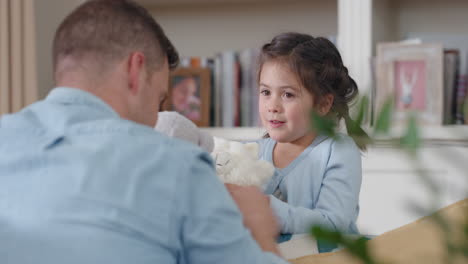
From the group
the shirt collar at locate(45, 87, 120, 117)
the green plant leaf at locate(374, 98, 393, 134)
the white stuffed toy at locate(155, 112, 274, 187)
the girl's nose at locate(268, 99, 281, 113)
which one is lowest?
the white stuffed toy at locate(155, 112, 274, 187)

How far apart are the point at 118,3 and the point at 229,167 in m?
0.39

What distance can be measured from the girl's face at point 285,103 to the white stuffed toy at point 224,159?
283 millimetres

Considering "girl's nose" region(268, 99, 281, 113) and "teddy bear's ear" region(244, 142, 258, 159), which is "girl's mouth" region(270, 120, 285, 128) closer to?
"girl's nose" region(268, 99, 281, 113)

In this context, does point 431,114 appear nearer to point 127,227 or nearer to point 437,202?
point 127,227

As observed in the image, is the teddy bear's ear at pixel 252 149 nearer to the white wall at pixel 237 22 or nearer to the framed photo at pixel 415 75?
the framed photo at pixel 415 75

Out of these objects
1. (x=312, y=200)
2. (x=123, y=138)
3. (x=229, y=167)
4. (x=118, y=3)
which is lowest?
(x=312, y=200)

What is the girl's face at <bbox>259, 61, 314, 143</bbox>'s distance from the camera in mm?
1448

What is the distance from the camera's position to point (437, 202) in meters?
0.19

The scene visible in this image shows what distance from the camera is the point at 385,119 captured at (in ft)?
0.64

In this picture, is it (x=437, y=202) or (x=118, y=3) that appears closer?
(x=437, y=202)

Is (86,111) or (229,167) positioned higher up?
(86,111)

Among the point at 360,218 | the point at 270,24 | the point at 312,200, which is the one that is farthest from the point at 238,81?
the point at 312,200

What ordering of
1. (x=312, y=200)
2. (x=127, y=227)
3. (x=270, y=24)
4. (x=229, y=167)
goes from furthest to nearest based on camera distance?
1. (x=270, y=24)
2. (x=312, y=200)
3. (x=229, y=167)
4. (x=127, y=227)

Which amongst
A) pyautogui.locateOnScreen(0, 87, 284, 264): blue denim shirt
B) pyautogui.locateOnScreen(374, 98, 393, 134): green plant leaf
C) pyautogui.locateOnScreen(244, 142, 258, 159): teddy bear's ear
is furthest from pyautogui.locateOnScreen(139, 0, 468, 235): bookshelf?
pyautogui.locateOnScreen(374, 98, 393, 134): green plant leaf
